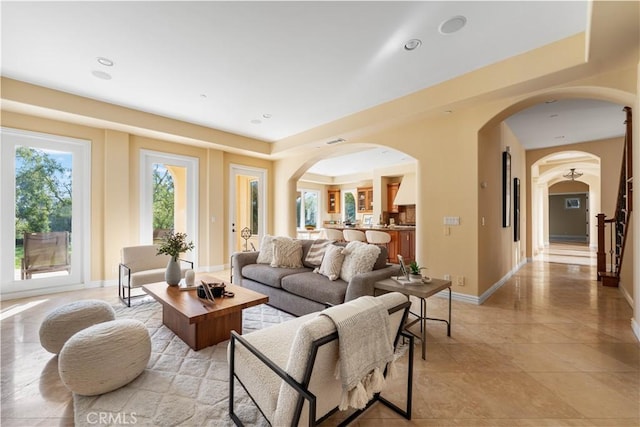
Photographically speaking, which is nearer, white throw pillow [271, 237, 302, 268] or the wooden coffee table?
the wooden coffee table

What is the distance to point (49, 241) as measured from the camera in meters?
4.20

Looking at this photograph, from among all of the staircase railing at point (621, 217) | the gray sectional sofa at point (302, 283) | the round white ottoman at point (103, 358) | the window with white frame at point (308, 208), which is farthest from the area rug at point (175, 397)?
the window with white frame at point (308, 208)

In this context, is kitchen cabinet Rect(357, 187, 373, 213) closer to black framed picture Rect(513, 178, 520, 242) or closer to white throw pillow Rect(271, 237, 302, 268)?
black framed picture Rect(513, 178, 520, 242)

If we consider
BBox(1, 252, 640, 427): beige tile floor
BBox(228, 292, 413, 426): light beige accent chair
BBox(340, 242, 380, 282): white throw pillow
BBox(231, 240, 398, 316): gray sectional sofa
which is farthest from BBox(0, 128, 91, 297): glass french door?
BBox(228, 292, 413, 426): light beige accent chair

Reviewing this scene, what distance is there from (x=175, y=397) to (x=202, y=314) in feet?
1.90

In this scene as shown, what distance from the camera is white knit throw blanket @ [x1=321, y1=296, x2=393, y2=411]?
120cm

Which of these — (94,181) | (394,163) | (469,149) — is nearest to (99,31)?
(94,181)

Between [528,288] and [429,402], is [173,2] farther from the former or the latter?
[528,288]

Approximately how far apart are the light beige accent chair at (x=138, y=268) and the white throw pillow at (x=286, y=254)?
3.85ft

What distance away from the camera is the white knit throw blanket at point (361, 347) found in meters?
1.20

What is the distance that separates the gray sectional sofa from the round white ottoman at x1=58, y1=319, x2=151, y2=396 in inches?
62.6

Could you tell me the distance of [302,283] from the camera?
318 cm

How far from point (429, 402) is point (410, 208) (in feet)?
25.5

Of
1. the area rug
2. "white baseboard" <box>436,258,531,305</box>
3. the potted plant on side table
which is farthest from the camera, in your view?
"white baseboard" <box>436,258,531,305</box>
